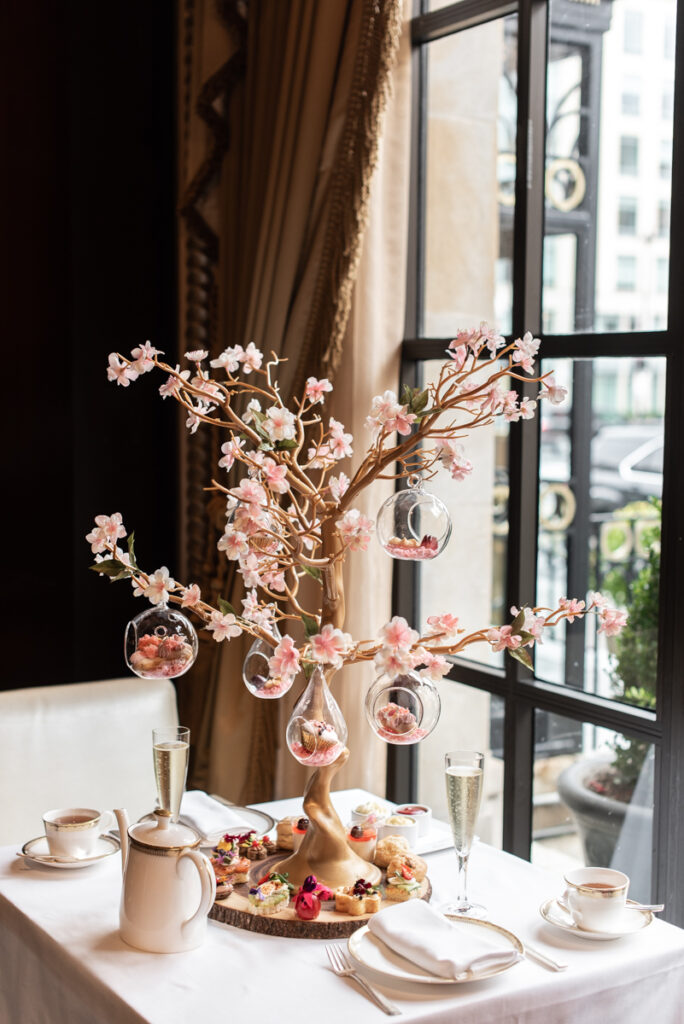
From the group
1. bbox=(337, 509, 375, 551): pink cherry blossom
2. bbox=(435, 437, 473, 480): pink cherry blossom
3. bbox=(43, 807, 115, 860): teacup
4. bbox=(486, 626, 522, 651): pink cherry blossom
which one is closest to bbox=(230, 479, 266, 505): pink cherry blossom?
bbox=(337, 509, 375, 551): pink cherry blossom

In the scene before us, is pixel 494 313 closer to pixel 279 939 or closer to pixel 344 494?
pixel 344 494

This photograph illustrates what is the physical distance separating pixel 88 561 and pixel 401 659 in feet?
6.05

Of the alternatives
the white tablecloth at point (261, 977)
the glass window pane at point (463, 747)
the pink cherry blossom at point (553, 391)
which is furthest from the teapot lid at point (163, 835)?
the glass window pane at point (463, 747)

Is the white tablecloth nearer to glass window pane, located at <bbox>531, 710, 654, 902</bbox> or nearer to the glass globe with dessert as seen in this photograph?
the glass globe with dessert

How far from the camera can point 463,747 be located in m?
2.82

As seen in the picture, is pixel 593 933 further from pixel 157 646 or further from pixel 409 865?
pixel 157 646

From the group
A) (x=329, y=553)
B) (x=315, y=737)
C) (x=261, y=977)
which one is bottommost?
(x=261, y=977)

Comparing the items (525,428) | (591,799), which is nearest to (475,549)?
(525,428)

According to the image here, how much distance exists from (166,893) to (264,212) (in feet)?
5.82

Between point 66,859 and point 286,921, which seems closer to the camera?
point 286,921

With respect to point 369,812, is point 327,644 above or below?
above

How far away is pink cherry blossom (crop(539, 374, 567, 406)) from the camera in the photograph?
4.79ft

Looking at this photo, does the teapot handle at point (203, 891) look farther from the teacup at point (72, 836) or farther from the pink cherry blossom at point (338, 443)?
the pink cherry blossom at point (338, 443)

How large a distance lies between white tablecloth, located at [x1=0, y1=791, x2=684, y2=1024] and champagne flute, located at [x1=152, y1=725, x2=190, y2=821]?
14 cm
